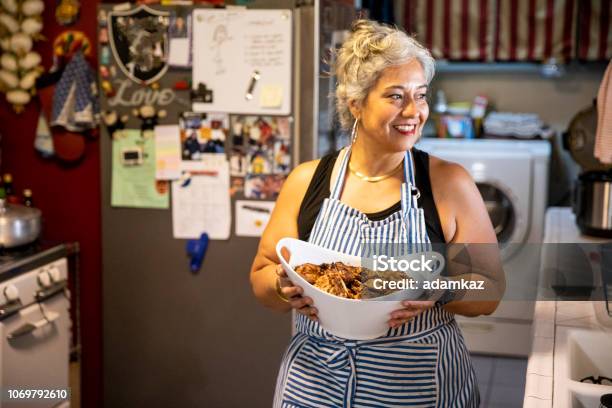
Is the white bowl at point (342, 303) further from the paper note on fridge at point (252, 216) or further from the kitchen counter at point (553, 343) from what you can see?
the paper note on fridge at point (252, 216)

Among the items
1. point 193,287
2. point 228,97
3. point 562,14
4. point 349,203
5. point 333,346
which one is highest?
point 562,14

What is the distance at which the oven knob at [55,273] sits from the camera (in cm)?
307

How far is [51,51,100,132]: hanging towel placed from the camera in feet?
11.1


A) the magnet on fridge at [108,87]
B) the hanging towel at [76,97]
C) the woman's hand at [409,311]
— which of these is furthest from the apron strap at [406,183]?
the hanging towel at [76,97]

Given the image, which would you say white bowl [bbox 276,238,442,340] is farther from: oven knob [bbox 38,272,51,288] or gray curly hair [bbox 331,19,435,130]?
oven knob [bbox 38,272,51,288]

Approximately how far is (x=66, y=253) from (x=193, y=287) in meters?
0.51

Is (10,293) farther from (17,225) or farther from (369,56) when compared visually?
(369,56)

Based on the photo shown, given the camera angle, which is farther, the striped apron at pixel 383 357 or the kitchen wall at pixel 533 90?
the kitchen wall at pixel 533 90

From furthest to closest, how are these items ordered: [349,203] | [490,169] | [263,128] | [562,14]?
[562,14] → [490,169] → [263,128] → [349,203]

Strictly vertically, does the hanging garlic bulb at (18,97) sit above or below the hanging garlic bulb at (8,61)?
below

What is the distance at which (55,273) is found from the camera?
3092mm

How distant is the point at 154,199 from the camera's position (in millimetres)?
3359

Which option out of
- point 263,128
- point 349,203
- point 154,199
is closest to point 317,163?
point 349,203

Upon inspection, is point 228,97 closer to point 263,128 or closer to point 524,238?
point 263,128
